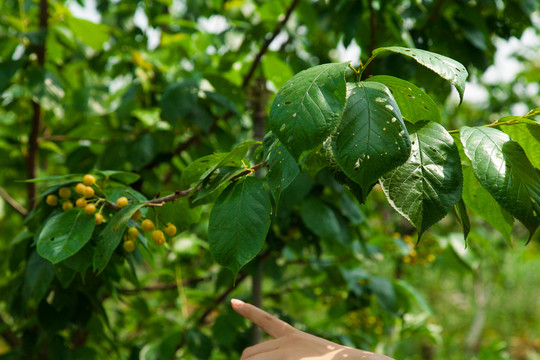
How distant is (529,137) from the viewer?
66 cm

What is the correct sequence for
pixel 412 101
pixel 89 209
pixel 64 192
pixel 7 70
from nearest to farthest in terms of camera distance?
1. pixel 412 101
2. pixel 89 209
3. pixel 64 192
4. pixel 7 70

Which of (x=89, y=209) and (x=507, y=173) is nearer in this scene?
(x=507, y=173)

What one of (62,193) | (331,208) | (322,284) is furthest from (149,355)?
(62,193)

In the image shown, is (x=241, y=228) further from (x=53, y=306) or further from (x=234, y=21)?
(x=234, y=21)

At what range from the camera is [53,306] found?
1.19 metres

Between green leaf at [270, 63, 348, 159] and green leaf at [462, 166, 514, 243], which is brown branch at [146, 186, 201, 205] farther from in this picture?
green leaf at [462, 166, 514, 243]

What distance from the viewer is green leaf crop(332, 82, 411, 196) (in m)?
0.56

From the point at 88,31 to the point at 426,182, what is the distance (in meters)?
1.48

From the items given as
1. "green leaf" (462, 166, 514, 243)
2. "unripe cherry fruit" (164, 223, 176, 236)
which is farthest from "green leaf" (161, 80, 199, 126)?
"green leaf" (462, 166, 514, 243)

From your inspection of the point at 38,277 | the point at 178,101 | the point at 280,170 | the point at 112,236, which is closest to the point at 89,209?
the point at 112,236

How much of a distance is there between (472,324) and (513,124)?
6738 millimetres

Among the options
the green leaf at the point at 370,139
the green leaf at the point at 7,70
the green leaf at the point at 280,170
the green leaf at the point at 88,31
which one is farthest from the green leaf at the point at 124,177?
the green leaf at the point at 88,31

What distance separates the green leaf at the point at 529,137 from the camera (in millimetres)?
652

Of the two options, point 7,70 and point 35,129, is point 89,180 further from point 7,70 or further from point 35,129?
point 35,129
